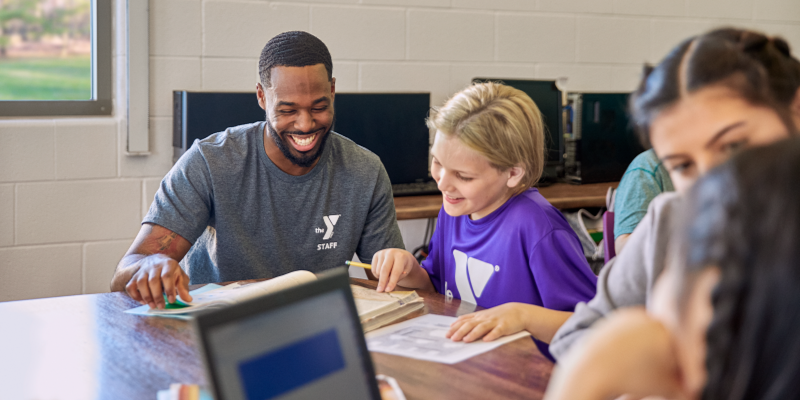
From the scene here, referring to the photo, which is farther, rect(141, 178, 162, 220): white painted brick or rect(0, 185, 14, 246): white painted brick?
rect(141, 178, 162, 220): white painted brick

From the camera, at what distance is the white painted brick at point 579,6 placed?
3.40 metres

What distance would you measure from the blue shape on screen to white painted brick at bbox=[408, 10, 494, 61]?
2643 mm

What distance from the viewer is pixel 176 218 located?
5.40ft

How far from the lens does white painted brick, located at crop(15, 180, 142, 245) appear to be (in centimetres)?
261

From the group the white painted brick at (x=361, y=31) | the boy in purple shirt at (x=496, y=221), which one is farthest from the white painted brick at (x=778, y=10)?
the boy in purple shirt at (x=496, y=221)

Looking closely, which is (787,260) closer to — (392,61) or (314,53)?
(314,53)

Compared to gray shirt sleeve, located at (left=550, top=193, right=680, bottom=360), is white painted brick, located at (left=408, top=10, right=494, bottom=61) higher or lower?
higher

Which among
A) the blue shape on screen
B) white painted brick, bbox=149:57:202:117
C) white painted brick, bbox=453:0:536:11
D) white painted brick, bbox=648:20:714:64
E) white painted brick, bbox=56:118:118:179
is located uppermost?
white painted brick, bbox=453:0:536:11

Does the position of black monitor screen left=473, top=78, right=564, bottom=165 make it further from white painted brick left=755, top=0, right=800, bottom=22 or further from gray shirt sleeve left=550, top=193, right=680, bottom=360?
gray shirt sleeve left=550, top=193, right=680, bottom=360

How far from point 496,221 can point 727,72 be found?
903 mm

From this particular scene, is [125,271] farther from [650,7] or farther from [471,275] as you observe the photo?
[650,7]

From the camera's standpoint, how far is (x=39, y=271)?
264cm

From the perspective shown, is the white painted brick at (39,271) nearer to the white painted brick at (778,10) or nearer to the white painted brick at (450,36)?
the white painted brick at (450,36)

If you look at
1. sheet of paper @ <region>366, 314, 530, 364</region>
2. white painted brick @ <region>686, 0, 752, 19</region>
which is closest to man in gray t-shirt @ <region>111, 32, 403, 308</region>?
sheet of paper @ <region>366, 314, 530, 364</region>
